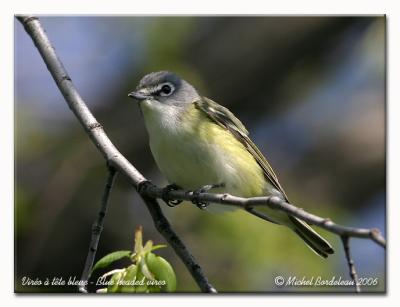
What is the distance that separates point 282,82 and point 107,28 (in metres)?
1.31

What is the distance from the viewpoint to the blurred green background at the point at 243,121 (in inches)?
127

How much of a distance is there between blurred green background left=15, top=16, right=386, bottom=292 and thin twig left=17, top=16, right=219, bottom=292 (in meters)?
0.38

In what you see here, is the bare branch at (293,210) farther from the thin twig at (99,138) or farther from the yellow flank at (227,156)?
the yellow flank at (227,156)

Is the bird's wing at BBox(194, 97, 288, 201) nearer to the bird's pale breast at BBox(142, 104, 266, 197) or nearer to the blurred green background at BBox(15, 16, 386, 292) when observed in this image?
the bird's pale breast at BBox(142, 104, 266, 197)

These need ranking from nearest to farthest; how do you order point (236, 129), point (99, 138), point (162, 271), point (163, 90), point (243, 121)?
point (162, 271) → point (99, 138) → point (163, 90) → point (236, 129) → point (243, 121)

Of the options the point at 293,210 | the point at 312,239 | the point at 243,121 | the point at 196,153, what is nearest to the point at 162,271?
the point at 196,153

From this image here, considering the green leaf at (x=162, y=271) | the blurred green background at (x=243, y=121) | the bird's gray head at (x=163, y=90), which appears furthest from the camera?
the blurred green background at (x=243, y=121)

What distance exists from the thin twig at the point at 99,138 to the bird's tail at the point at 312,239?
634mm

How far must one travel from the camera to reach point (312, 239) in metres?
3.05

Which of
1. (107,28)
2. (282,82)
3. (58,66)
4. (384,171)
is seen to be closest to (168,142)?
(58,66)

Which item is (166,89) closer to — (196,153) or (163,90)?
(163,90)

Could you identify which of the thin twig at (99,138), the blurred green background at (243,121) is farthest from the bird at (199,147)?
the blurred green background at (243,121)

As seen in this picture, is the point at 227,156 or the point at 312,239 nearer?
the point at 227,156

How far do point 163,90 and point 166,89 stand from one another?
0.02 m
